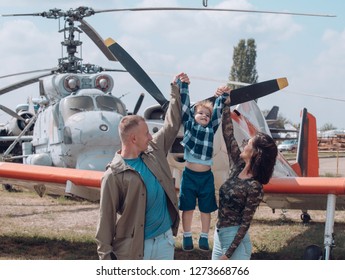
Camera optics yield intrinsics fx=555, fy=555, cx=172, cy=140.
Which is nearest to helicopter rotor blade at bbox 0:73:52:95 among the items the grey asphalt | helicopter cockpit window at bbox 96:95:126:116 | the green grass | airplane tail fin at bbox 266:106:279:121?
the green grass

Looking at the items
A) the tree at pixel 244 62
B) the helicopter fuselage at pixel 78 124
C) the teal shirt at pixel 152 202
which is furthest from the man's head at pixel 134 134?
the tree at pixel 244 62

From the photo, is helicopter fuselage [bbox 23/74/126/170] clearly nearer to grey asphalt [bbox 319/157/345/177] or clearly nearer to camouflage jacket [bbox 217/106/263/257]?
camouflage jacket [bbox 217/106/263/257]

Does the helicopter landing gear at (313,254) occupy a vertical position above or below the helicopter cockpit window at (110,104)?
below

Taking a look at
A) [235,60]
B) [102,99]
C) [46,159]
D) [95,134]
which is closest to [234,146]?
[95,134]

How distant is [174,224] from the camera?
4.06 m

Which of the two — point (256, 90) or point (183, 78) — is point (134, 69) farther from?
point (183, 78)

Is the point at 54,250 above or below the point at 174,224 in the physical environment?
below

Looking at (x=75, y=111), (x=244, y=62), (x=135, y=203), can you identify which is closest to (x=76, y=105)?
(x=75, y=111)

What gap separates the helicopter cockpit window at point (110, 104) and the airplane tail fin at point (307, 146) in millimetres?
4433

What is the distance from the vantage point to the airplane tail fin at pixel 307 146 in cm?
1099

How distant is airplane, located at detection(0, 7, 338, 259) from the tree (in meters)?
51.4

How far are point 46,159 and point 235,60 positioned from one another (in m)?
58.1

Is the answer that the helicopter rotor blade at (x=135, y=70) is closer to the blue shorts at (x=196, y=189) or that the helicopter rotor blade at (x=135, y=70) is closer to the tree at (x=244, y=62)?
the blue shorts at (x=196, y=189)
